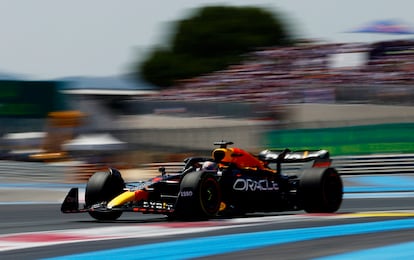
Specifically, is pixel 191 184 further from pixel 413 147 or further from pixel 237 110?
pixel 237 110

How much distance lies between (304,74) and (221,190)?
95.9 feet

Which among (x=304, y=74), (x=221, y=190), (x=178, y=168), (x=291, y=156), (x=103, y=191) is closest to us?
(x=103, y=191)

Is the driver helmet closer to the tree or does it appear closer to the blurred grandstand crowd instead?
the blurred grandstand crowd

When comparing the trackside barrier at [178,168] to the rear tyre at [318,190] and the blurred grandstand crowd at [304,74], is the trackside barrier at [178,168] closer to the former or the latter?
the rear tyre at [318,190]

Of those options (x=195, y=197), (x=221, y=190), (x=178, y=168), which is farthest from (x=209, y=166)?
(x=178, y=168)

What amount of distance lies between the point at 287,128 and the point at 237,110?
722 cm

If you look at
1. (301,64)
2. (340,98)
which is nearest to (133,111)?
(301,64)

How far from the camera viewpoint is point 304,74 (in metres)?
40.3

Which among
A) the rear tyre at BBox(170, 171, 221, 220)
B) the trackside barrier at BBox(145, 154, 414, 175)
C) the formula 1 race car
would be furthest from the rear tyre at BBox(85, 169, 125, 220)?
the trackside barrier at BBox(145, 154, 414, 175)

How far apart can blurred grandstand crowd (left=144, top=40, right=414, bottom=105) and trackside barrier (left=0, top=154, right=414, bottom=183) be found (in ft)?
35.9

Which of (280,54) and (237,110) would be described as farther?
(280,54)

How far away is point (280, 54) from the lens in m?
44.5

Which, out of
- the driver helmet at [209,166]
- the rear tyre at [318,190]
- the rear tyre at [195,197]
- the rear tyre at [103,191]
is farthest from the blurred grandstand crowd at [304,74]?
the rear tyre at [195,197]

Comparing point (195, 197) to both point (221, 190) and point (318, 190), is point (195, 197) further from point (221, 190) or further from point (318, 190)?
point (318, 190)
